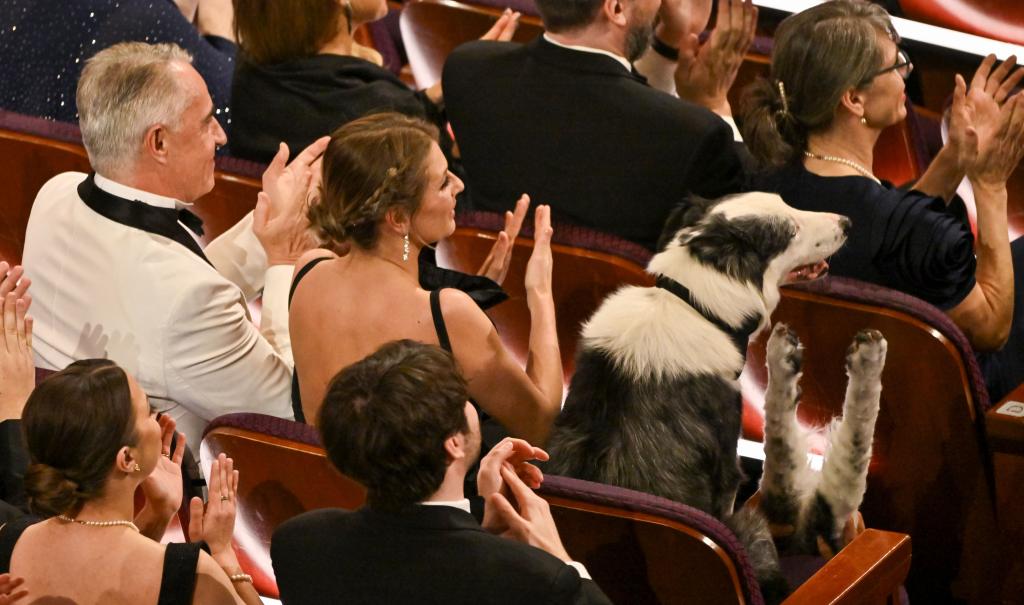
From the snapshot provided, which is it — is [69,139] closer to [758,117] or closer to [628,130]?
[628,130]

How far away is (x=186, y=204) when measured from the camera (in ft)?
8.73

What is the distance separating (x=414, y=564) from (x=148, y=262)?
3.32 ft

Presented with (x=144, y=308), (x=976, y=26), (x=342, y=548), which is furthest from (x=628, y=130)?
(x=976, y=26)

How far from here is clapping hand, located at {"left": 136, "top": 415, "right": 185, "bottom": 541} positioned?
7.01 feet

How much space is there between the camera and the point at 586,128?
9.53 ft

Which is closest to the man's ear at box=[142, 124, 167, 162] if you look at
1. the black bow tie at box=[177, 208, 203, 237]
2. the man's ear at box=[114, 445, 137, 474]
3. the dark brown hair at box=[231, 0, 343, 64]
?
the black bow tie at box=[177, 208, 203, 237]

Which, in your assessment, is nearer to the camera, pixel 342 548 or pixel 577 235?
pixel 342 548

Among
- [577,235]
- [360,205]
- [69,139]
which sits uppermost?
[360,205]

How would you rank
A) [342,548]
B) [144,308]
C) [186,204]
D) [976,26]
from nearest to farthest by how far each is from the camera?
[342,548] → [144,308] → [186,204] → [976,26]

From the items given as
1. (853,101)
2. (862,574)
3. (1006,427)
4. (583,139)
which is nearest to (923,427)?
(1006,427)

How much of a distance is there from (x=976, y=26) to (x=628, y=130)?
1592mm

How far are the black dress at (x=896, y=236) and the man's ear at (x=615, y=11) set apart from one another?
1.50 feet

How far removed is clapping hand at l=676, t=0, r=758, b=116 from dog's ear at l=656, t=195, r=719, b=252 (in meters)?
0.80

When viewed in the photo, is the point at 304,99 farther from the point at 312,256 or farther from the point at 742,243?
the point at 742,243
